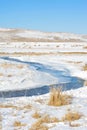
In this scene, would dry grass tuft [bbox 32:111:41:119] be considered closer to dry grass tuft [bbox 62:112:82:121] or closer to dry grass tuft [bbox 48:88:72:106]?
dry grass tuft [bbox 62:112:82:121]

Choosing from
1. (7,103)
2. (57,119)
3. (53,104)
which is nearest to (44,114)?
(57,119)

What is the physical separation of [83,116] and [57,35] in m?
171

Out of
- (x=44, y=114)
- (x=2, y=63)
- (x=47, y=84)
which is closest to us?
(x=44, y=114)

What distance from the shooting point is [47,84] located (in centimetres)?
2270

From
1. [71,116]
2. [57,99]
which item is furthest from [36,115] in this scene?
[57,99]

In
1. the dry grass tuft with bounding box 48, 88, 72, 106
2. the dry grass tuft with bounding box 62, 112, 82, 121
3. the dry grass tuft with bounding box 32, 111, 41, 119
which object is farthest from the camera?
the dry grass tuft with bounding box 48, 88, 72, 106

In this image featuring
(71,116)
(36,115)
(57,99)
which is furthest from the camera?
(57,99)

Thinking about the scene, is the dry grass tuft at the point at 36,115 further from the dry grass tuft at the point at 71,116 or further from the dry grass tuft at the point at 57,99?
the dry grass tuft at the point at 57,99

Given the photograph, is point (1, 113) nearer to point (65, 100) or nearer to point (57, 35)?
point (65, 100)

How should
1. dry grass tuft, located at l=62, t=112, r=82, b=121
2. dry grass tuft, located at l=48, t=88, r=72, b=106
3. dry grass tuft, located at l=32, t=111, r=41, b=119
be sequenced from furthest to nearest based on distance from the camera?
dry grass tuft, located at l=48, t=88, r=72, b=106, dry grass tuft, located at l=32, t=111, r=41, b=119, dry grass tuft, located at l=62, t=112, r=82, b=121

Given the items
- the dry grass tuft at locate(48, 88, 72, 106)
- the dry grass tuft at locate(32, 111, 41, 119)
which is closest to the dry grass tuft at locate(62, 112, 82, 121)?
the dry grass tuft at locate(32, 111, 41, 119)

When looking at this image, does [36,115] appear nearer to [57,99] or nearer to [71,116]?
[71,116]

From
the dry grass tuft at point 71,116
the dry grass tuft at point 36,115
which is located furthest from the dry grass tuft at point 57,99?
the dry grass tuft at point 71,116

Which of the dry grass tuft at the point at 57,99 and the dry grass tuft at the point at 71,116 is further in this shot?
the dry grass tuft at the point at 57,99
